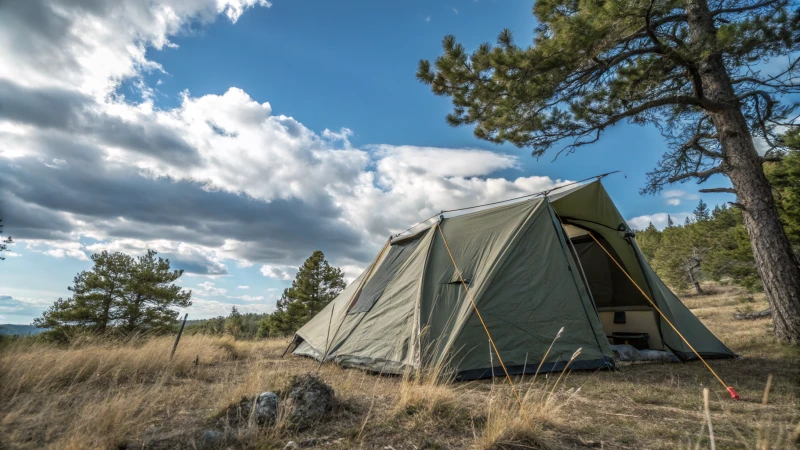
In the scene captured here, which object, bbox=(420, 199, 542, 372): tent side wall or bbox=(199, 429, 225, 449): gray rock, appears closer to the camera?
bbox=(199, 429, 225, 449): gray rock

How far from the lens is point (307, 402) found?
110 inches

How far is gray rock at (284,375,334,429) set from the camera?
2635 mm

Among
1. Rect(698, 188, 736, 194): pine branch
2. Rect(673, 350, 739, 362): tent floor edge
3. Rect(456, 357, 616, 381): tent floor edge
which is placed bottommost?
Rect(673, 350, 739, 362): tent floor edge

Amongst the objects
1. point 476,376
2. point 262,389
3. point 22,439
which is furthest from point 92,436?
point 476,376

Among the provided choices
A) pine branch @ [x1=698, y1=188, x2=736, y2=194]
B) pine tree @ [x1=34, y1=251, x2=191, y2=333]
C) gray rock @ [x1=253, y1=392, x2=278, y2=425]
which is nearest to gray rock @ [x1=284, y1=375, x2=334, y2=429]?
gray rock @ [x1=253, y1=392, x2=278, y2=425]

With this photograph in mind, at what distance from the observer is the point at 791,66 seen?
610cm

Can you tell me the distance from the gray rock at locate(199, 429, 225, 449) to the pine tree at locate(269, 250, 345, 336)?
2149cm

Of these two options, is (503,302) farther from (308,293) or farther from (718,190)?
(308,293)

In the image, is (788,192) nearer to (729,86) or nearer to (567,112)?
(729,86)

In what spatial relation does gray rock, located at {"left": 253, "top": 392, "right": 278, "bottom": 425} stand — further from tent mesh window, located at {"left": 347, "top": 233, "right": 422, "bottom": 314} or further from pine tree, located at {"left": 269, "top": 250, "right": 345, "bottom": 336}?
pine tree, located at {"left": 269, "top": 250, "right": 345, "bottom": 336}

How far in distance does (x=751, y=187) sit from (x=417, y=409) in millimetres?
6817

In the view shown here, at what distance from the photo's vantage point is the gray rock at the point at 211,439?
88.7 inches

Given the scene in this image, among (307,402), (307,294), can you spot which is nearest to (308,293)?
(307,294)

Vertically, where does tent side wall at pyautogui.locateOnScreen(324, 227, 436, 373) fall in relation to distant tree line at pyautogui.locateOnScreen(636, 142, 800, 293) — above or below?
below
